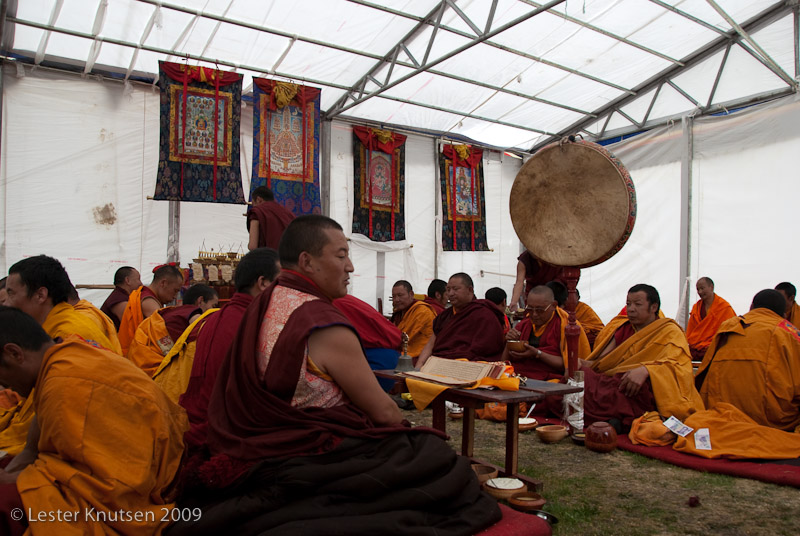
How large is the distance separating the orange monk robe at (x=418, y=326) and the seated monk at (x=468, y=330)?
108 cm

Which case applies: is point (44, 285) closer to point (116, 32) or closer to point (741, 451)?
point (741, 451)

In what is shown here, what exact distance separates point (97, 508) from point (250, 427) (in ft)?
1.62

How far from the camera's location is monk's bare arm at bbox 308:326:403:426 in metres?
1.99

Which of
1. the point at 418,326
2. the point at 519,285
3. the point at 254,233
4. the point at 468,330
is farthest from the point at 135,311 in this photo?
the point at 519,285

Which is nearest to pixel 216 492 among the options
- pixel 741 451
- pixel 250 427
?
pixel 250 427

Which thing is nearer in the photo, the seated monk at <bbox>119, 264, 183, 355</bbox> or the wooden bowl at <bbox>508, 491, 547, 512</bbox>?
the wooden bowl at <bbox>508, 491, 547, 512</bbox>

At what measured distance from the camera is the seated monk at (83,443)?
69.1 inches

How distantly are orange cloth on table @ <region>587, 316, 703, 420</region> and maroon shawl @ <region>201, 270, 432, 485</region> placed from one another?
2.85 meters

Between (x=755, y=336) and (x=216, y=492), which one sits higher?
(x=755, y=336)

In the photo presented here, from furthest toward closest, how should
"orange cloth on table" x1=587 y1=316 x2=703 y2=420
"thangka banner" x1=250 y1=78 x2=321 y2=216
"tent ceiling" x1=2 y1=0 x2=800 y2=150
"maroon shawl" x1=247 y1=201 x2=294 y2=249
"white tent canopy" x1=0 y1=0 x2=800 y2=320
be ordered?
"thangka banner" x1=250 y1=78 x2=321 y2=216 → "white tent canopy" x1=0 y1=0 x2=800 y2=320 → "tent ceiling" x1=2 y1=0 x2=800 y2=150 → "maroon shawl" x1=247 y1=201 x2=294 y2=249 → "orange cloth on table" x1=587 y1=316 x2=703 y2=420

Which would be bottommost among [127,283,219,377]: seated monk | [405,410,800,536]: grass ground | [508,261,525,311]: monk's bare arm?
[405,410,800,536]: grass ground

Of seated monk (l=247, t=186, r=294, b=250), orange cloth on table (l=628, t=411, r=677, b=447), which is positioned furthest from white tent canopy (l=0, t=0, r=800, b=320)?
orange cloth on table (l=628, t=411, r=677, b=447)

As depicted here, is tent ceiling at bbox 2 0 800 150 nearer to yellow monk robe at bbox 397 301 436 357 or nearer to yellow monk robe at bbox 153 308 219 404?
yellow monk robe at bbox 397 301 436 357

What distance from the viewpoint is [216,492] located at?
197 cm
